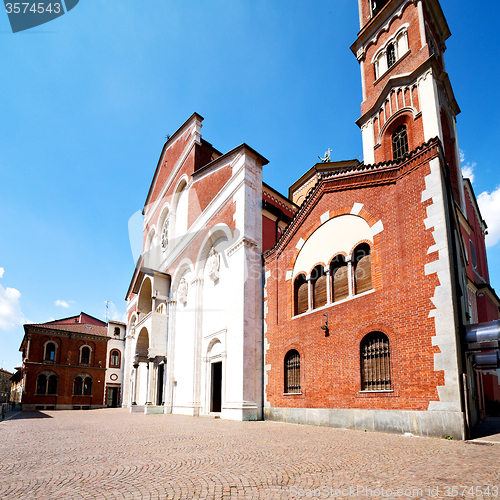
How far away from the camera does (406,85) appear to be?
683 inches

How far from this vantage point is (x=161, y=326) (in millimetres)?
23500

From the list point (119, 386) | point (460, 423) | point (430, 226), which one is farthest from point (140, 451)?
point (119, 386)

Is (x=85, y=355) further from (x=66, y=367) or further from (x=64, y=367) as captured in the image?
(x=64, y=367)

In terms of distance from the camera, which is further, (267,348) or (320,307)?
(267,348)

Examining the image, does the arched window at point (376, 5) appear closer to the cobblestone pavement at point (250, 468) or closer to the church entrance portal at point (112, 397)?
the cobblestone pavement at point (250, 468)

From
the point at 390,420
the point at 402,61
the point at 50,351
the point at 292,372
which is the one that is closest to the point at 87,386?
the point at 50,351

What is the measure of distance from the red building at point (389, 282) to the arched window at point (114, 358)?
36.0 metres

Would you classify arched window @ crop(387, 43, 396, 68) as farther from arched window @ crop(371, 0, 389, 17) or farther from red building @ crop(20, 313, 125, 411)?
red building @ crop(20, 313, 125, 411)

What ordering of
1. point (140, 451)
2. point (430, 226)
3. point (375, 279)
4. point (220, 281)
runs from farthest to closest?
point (220, 281)
point (375, 279)
point (430, 226)
point (140, 451)

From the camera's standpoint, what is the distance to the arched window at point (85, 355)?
4288 cm

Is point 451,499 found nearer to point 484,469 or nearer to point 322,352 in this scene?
point 484,469

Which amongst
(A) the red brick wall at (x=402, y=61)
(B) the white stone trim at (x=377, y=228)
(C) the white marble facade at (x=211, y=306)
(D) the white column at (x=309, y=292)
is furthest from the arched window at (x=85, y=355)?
(B) the white stone trim at (x=377, y=228)

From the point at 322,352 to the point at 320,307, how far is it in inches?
60.8

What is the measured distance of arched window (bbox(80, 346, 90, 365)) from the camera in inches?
1688
